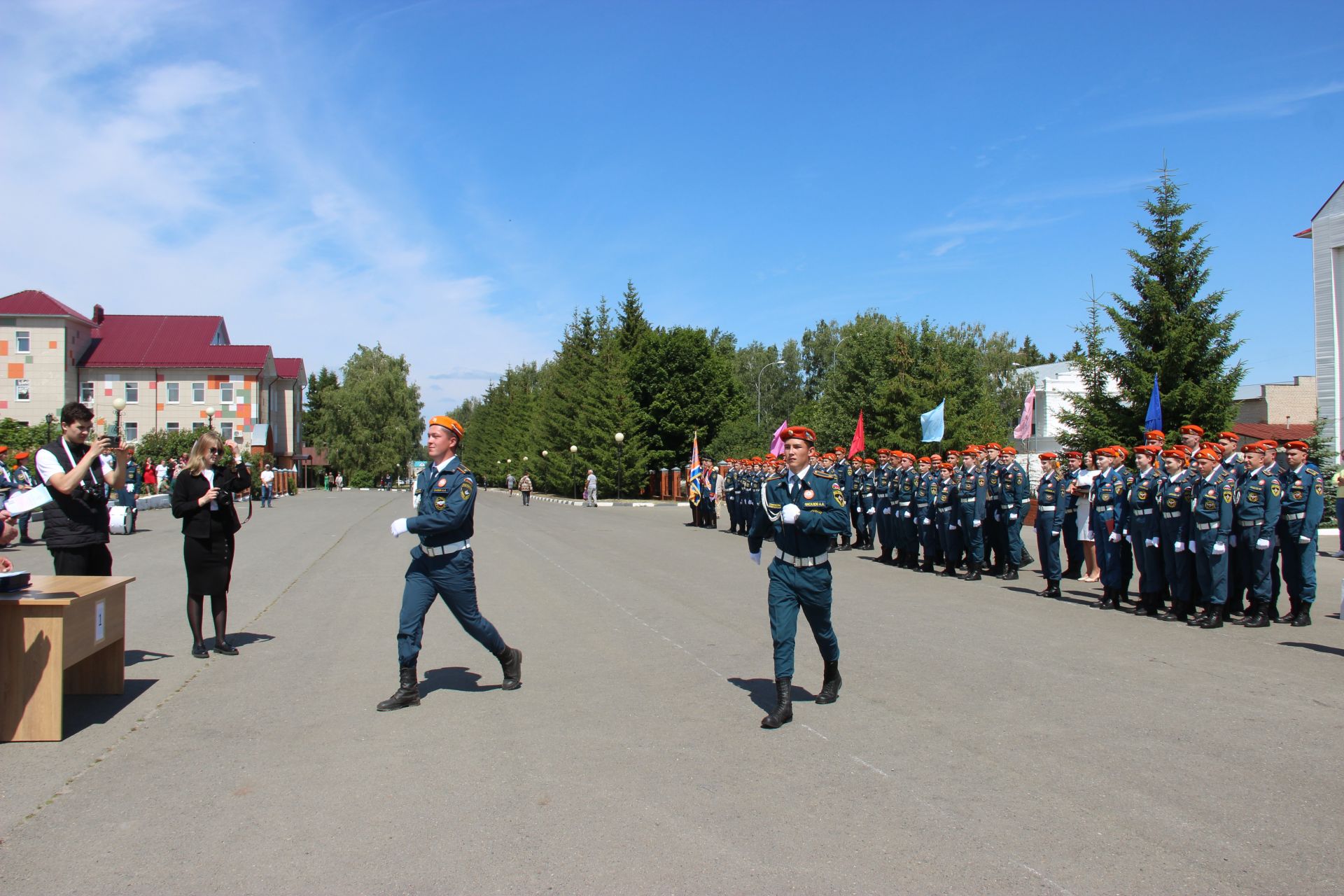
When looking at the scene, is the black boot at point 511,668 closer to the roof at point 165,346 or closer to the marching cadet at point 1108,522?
the marching cadet at point 1108,522

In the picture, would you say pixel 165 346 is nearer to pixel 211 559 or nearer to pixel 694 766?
pixel 211 559

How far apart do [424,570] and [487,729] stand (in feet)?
4.24

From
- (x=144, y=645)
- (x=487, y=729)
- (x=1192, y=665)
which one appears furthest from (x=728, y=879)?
(x=144, y=645)

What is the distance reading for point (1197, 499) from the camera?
10648 mm

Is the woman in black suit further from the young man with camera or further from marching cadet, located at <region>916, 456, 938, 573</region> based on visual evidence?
marching cadet, located at <region>916, 456, 938, 573</region>

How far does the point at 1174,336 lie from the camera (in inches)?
1126

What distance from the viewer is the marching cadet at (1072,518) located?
46.7 feet

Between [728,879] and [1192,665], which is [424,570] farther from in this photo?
[1192,665]

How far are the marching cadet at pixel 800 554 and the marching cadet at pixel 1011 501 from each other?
886cm

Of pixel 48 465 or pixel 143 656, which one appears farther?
pixel 143 656

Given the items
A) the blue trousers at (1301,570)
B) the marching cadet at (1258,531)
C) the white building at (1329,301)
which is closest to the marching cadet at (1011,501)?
the marching cadet at (1258,531)

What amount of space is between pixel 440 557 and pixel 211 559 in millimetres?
2558

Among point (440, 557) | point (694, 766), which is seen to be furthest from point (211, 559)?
point (694, 766)

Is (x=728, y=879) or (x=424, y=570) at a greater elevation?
(x=424, y=570)
